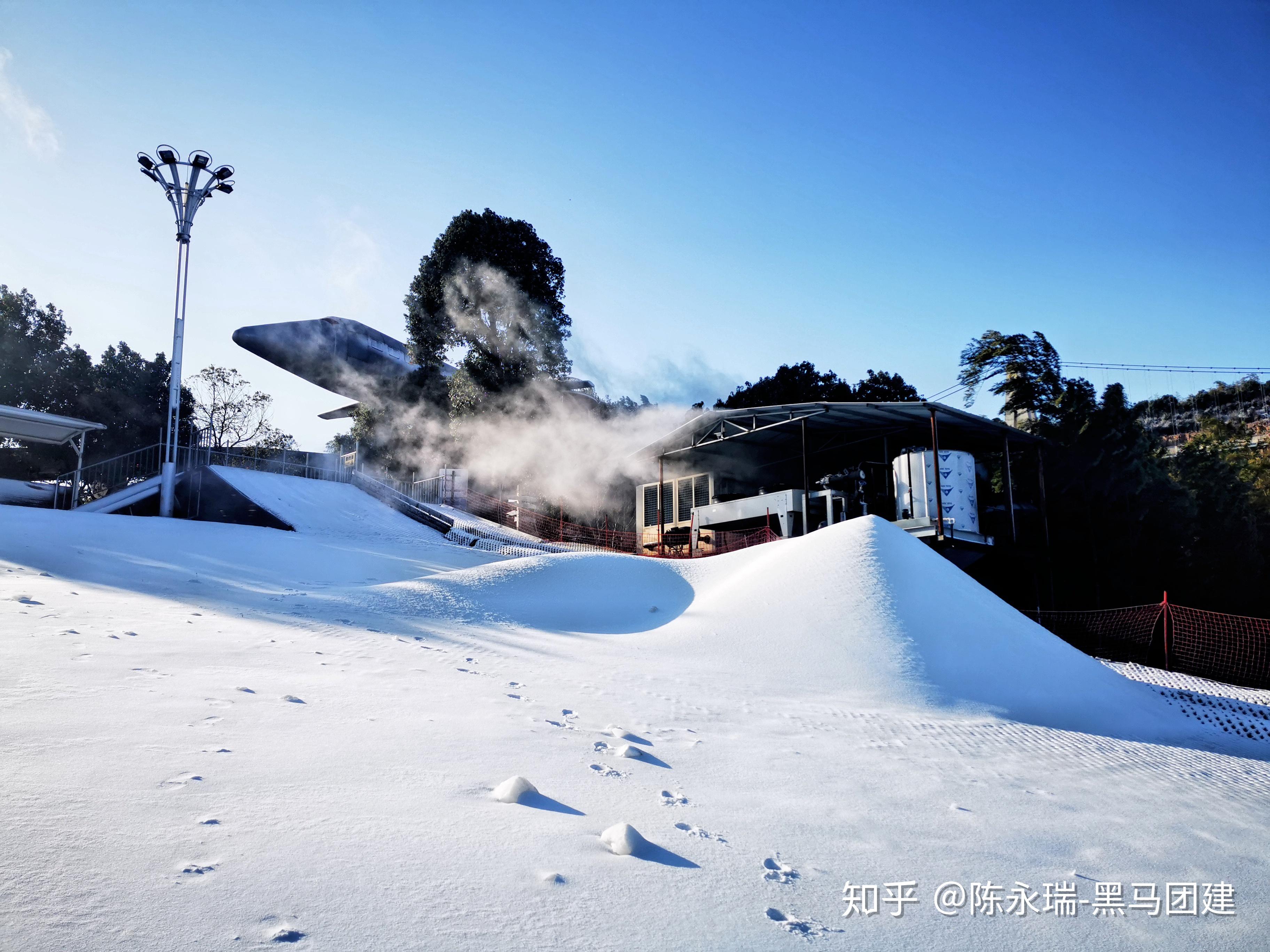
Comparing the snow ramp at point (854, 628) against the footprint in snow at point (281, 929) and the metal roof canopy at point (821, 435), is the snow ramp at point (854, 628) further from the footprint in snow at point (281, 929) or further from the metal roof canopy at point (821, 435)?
the metal roof canopy at point (821, 435)

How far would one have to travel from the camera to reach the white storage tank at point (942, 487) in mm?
14781

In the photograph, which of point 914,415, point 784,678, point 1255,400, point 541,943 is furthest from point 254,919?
point 1255,400

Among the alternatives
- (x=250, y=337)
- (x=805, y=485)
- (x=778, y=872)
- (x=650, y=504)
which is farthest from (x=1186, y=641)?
(x=250, y=337)

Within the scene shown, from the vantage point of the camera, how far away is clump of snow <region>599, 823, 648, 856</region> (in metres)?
2.44

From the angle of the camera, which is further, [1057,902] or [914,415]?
[914,415]

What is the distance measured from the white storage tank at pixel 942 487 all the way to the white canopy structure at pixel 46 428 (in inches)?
740

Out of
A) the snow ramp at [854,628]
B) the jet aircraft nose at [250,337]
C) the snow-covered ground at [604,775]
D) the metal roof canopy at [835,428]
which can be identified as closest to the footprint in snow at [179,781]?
the snow-covered ground at [604,775]

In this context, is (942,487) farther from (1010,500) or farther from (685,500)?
(685,500)

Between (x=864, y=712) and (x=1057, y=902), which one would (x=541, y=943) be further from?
(x=864, y=712)

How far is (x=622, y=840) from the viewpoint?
2.46 m

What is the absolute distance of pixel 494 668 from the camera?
223 inches

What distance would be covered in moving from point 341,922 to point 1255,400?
70.1 meters

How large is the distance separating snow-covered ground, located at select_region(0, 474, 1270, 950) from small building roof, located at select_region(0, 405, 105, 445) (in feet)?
35.9

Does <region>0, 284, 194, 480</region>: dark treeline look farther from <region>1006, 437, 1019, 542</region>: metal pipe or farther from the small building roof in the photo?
<region>1006, 437, 1019, 542</region>: metal pipe
